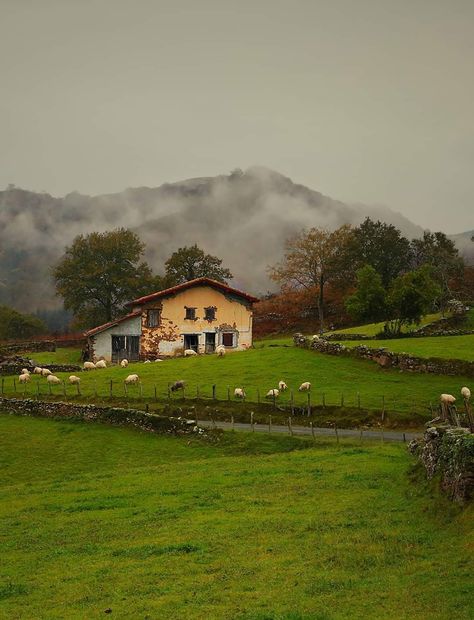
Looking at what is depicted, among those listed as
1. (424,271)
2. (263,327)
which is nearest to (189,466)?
(424,271)

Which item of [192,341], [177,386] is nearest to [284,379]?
[177,386]

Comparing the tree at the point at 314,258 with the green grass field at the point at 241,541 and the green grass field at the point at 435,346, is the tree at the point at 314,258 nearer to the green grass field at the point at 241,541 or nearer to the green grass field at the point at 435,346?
the green grass field at the point at 435,346

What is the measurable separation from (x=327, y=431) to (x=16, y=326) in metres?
95.4

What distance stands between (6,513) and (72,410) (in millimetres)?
17192

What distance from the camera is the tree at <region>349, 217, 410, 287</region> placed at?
9388 centimetres

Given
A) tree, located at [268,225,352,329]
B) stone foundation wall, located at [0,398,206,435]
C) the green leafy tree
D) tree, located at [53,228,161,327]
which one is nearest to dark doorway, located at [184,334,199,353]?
tree, located at [268,225,352,329]

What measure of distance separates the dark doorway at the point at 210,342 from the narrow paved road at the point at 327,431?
3361 centimetres

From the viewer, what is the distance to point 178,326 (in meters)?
70.7

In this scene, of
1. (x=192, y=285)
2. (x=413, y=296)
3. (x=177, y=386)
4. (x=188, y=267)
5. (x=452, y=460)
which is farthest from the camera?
(x=188, y=267)

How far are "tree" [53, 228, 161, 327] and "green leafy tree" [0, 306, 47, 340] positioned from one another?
25.9 metres

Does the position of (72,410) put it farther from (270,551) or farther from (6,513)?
(270,551)

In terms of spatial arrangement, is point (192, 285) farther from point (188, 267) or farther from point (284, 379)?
point (284, 379)

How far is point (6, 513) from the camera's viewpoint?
22.3m

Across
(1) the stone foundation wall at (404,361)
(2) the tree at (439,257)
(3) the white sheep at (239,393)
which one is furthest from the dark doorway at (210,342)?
(2) the tree at (439,257)
